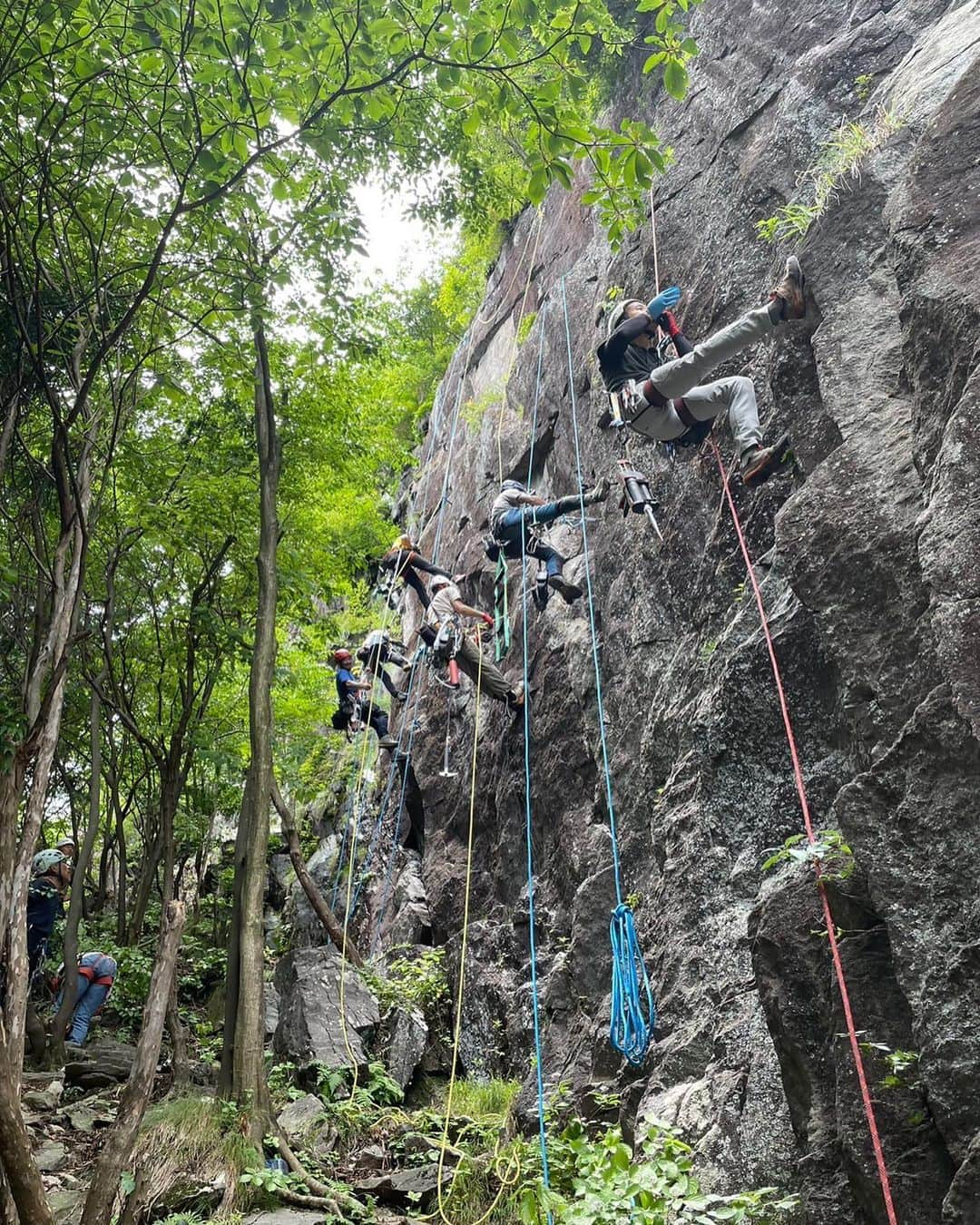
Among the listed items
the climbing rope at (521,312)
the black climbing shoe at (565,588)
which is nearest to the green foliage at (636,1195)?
the black climbing shoe at (565,588)

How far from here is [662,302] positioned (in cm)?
562

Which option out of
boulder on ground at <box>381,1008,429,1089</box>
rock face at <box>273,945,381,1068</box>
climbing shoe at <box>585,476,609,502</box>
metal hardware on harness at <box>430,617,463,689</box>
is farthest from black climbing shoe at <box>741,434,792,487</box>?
boulder on ground at <box>381,1008,429,1089</box>

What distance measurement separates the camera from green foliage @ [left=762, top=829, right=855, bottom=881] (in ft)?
11.3

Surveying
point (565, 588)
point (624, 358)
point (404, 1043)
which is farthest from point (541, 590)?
point (404, 1043)

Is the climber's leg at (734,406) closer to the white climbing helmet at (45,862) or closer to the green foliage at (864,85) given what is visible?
the green foliage at (864,85)

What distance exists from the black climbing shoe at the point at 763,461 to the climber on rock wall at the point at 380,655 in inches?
253

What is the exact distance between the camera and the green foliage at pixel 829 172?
4.62 metres

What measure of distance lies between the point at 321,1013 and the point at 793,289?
6490 mm

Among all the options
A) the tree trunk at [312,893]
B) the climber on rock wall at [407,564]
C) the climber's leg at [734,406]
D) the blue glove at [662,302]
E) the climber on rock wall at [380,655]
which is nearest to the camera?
the climber's leg at [734,406]

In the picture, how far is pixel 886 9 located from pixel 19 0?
530cm

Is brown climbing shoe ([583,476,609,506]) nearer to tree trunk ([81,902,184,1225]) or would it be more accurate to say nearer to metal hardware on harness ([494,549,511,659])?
metal hardware on harness ([494,549,511,659])

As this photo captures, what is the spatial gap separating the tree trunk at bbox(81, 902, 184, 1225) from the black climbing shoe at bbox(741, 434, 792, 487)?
4.18 meters

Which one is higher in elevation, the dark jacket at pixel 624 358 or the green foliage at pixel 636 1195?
the dark jacket at pixel 624 358

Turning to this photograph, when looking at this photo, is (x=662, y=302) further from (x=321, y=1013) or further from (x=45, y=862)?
(x=45, y=862)
